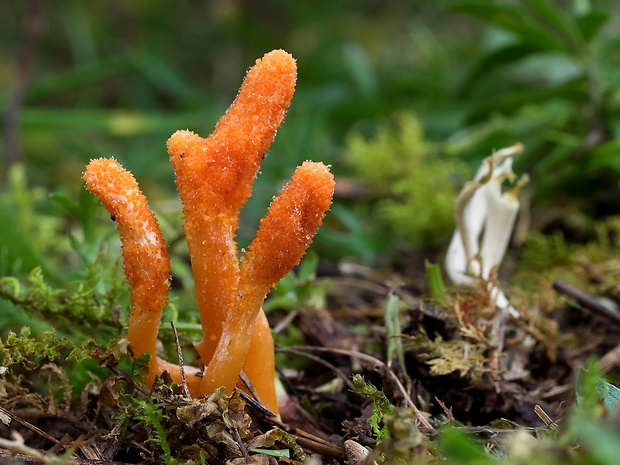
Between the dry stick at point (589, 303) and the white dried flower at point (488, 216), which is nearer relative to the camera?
the dry stick at point (589, 303)

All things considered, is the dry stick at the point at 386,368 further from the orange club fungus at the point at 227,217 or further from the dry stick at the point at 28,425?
the dry stick at the point at 28,425

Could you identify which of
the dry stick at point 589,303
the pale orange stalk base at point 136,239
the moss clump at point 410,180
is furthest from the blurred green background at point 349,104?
the dry stick at point 589,303

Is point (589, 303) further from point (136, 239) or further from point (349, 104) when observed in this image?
point (349, 104)

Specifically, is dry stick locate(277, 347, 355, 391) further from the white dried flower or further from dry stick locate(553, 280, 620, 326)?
dry stick locate(553, 280, 620, 326)

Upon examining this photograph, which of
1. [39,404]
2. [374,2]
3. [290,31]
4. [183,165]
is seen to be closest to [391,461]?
[183,165]

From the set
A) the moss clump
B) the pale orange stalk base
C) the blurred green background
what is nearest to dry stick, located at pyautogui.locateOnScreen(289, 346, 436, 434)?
the pale orange stalk base

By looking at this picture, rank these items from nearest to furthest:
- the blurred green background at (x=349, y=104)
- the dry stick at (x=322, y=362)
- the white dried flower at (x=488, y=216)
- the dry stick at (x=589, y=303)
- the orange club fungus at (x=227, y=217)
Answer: the orange club fungus at (x=227, y=217) < the dry stick at (x=322, y=362) < the dry stick at (x=589, y=303) < the white dried flower at (x=488, y=216) < the blurred green background at (x=349, y=104)
